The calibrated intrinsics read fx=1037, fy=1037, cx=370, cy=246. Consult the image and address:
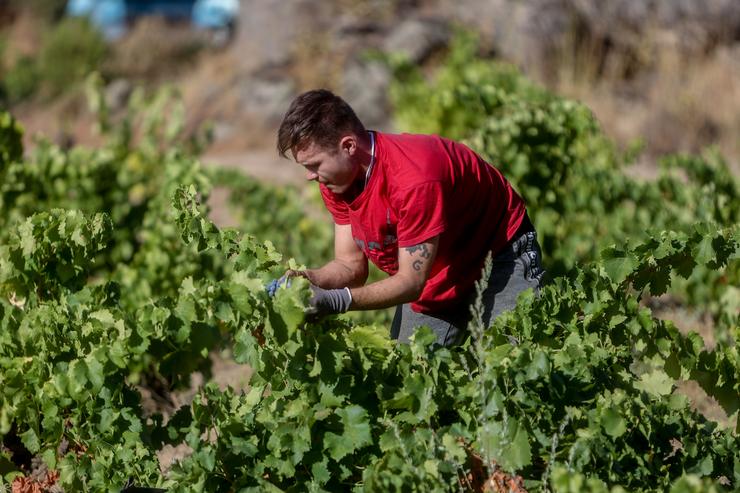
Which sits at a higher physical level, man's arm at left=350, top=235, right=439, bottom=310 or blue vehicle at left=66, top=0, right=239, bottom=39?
man's arm at left=350, top=235, right=439, bottom=310

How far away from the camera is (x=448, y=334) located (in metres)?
3.77

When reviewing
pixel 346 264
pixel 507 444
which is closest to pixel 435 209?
pixel 346 264

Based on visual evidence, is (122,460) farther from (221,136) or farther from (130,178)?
(221,136)

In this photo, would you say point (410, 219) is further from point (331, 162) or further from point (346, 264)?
point (346, 264)

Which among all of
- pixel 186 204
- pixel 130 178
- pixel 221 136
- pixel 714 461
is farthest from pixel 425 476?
pixel 221 136

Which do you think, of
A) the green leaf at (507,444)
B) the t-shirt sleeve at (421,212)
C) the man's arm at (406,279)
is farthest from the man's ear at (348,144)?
the green leaf at (507,444)

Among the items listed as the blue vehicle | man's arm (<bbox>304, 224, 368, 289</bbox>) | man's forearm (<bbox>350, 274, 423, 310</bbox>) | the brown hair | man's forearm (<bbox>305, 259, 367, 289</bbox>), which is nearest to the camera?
man's forearm (<bbox>350, 274, 423, 310</bbox>)

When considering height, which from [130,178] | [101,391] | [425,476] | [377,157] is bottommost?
[130,178]

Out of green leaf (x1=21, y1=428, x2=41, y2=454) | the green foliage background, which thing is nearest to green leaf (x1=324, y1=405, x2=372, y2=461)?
the green foliage background

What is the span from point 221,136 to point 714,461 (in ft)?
39.4

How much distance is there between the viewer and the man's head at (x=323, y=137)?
123 inches

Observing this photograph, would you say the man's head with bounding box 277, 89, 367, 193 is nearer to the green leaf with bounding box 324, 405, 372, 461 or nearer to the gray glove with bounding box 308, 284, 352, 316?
the gray glove with bounding box 308, 284, 352, 316

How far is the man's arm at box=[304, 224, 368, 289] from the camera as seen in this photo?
3.54 m

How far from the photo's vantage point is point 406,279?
3076mm
